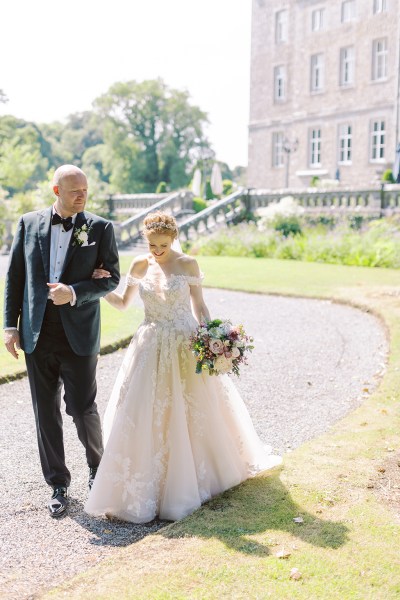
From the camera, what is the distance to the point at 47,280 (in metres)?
4.55

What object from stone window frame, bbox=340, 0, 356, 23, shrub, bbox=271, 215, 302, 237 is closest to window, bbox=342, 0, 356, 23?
stone window frame, bbox=340, 0, 356, 23

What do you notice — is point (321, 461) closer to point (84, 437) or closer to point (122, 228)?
point (84, 437)

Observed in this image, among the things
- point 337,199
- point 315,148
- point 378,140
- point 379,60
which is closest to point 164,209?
point 337,199

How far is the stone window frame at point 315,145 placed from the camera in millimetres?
37750

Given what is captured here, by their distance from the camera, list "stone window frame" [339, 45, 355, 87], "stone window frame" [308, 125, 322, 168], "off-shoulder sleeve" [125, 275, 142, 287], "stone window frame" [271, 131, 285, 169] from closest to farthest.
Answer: "off-shoulder sleeve" [125, 275, 142, 287] < "stone window frame" [339, 45, 355, 87] < "stone window frame" [308, 125, 322, 168] < "stone window frame" [271, 131, 285, 169]

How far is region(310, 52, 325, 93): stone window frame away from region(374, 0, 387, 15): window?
3.80 meters

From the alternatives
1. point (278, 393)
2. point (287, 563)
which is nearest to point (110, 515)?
point (287, 563)

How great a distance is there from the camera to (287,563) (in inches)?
143

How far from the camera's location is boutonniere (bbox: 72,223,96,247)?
452 centimetres

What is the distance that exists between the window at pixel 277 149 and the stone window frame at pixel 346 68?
4746 mm

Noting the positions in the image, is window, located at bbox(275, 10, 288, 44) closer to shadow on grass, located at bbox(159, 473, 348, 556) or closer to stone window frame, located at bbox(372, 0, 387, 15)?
stone window frame, located at bbox(372, 0, 387, 15)

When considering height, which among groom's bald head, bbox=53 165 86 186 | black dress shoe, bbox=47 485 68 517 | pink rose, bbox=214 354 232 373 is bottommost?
black dress shoe, bbox=47 485 68 517

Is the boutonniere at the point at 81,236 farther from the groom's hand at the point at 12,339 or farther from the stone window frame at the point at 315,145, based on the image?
the stone window frame at the point at 315,145

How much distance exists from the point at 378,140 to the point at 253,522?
1303 inches
